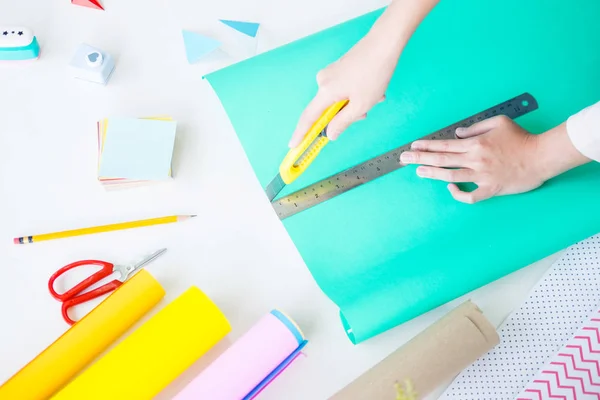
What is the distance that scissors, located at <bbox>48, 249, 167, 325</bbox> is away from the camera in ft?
2.82

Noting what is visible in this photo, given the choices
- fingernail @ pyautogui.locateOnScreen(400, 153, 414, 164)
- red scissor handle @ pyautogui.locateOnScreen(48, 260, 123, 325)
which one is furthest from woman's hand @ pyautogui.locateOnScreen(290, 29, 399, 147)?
red scissor handle @ pyautogui.locateOnScreen(48, 260, 123, 325)

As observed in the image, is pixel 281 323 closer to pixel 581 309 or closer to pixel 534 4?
pixel 581 309

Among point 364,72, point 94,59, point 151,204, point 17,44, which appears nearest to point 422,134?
point 364,72

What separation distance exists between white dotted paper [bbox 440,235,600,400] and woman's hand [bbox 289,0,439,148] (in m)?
Result: 0.41

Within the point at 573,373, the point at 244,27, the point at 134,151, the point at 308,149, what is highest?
the point at 244,27

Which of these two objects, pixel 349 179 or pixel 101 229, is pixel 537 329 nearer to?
pixel 349 179

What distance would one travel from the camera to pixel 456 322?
832 millimetres

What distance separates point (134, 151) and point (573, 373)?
30.3 inches

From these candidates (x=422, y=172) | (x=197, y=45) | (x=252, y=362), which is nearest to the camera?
(x=252, y=362)

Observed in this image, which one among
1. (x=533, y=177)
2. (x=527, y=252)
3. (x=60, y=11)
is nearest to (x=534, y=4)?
(x=533, y=177)

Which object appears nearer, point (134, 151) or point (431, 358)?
point (431, 358)

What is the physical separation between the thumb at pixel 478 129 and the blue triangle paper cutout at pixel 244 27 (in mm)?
418

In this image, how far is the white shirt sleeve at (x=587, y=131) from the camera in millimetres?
854

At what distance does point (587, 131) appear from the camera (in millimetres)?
865
